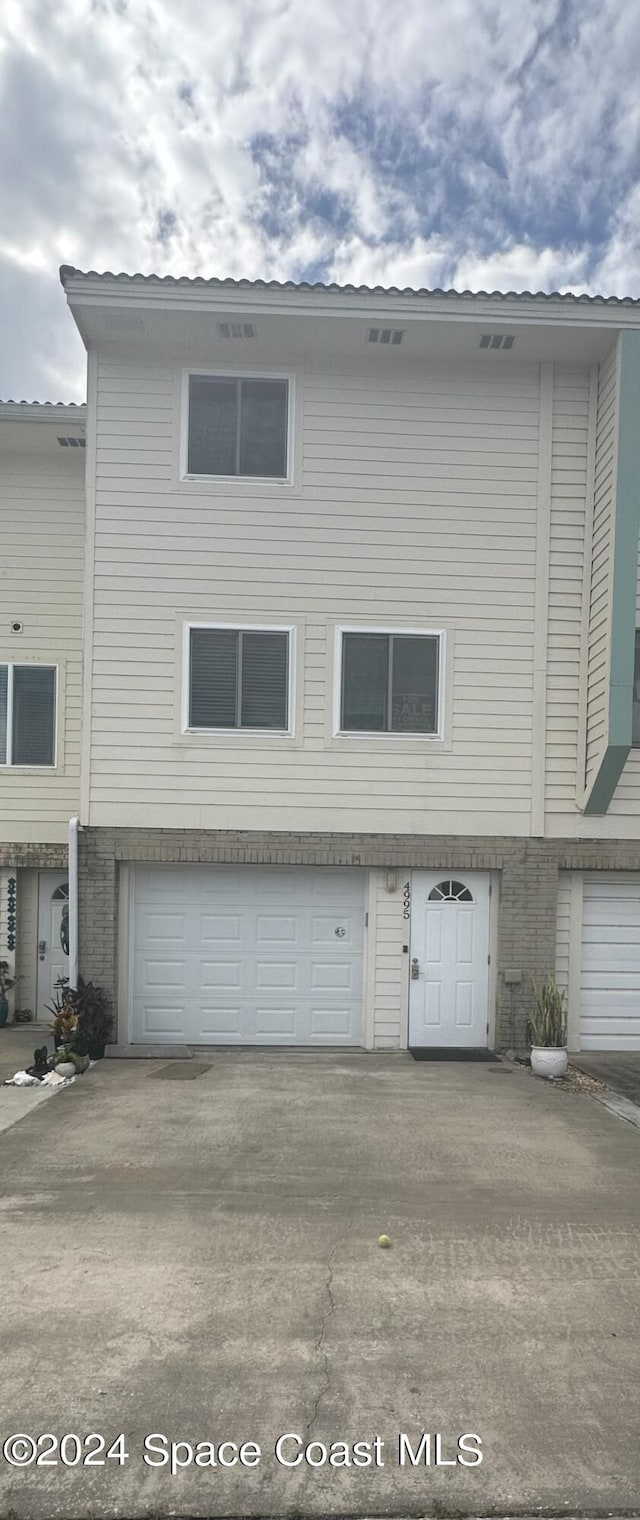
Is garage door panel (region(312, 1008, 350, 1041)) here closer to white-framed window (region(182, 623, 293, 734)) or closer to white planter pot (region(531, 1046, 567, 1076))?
white planter pot (region(531, 1046, 567, 1076))

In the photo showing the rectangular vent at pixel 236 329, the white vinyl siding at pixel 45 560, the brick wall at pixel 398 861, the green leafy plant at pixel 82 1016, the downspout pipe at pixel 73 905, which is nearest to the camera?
the green leafy plant at pixel 82 1016

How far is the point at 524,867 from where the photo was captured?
866 cm

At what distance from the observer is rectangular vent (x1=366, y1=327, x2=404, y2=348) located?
8.20 meters

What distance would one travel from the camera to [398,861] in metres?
8.60

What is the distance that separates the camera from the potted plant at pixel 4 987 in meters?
9.82

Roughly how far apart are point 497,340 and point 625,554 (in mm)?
2635

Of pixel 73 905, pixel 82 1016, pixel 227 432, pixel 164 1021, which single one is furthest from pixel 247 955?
pixel 227 432

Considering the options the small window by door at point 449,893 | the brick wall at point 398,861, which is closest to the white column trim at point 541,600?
the brick wall at point 398,861

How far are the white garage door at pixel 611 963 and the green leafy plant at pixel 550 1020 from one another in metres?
0.79

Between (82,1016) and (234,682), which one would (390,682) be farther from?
(82,1016)

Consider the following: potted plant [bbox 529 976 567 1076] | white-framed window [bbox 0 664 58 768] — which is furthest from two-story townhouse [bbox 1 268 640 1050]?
white-framed window [bbox 0 664 58 768]

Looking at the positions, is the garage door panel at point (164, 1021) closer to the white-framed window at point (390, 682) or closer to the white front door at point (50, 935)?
the white front door at point (50, 935)

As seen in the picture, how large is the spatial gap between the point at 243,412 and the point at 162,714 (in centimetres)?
340

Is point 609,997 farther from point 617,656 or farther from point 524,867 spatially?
point 617,656
